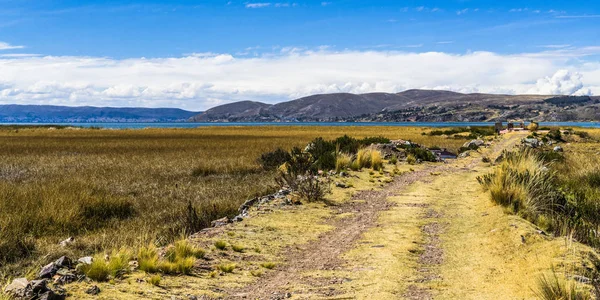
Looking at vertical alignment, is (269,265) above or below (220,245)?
below

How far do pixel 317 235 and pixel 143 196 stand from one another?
28.8 feet

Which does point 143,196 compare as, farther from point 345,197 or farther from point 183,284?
point 183,284

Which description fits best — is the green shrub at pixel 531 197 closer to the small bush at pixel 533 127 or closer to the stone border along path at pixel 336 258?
the stone border along path at pixel 336 258

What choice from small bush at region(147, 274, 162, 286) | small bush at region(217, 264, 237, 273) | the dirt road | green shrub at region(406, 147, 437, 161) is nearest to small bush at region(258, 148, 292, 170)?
green shrub at region(406, 147, 437, 161)

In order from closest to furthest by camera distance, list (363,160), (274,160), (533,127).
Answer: (363,160) → (274,160) → (533,127)

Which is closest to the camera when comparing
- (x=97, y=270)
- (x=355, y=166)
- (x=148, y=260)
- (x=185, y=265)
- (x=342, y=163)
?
(x=97, y=270)

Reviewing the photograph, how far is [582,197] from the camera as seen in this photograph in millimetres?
12758

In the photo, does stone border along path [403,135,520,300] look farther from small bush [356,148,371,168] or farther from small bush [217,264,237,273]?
small bush [356,148,371,168]

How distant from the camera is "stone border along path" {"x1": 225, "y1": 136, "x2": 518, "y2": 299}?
20.7 feet

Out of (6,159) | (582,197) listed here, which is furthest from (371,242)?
(6,159)

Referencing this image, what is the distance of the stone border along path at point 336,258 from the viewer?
632 centimetres

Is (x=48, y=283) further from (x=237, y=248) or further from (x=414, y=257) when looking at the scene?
(x=414, y=257)

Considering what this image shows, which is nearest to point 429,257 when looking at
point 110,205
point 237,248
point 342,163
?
point 237,248

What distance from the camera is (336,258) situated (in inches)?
318
